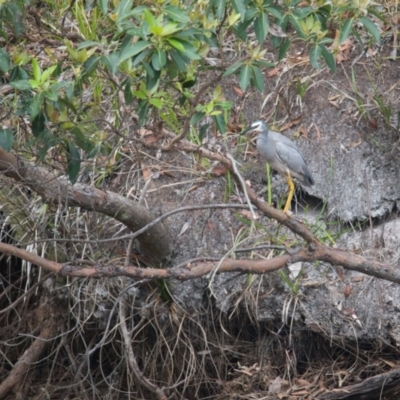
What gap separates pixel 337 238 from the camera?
5090mm

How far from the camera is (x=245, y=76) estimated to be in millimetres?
3396

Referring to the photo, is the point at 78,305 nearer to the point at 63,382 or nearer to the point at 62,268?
the point at 63,382

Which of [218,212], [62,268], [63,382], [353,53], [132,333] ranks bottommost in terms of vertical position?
[63,382]

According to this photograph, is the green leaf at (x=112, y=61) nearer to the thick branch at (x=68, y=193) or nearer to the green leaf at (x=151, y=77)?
the green leaf at (x=151, y=77)

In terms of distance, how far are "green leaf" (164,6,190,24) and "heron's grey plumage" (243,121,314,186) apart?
2.01 m

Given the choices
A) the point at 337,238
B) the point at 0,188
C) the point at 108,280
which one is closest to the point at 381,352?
the point at 337,238

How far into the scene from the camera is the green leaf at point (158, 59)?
300cm

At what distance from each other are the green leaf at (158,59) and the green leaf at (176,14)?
117 millimetres

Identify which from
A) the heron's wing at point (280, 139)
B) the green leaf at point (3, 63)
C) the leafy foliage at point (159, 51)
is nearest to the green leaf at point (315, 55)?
the leafy foliage at point (159, 51)

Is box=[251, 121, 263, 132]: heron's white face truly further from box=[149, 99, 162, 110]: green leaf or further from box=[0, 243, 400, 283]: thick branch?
box=[149, 99, 162, 110]: green leaf

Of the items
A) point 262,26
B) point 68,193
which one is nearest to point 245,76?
point 262,26

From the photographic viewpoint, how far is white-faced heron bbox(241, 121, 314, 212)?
5.00 metres

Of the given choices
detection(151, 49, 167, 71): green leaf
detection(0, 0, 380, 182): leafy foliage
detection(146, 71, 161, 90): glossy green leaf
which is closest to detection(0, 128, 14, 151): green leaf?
detection(0, 0, 380, 182): leafy foliage

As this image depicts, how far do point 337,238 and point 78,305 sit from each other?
147 centimetres
